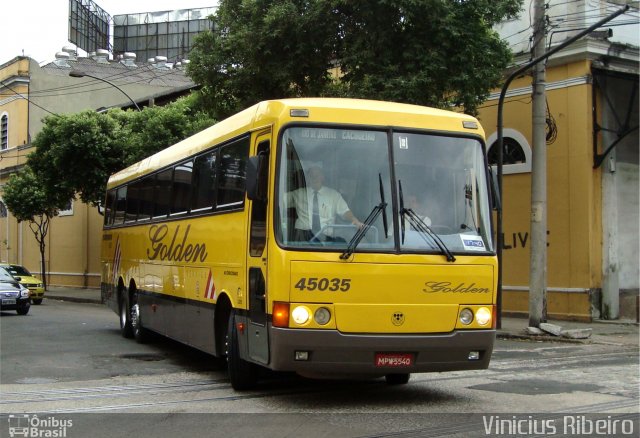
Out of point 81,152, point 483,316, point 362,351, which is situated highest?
point 81,152

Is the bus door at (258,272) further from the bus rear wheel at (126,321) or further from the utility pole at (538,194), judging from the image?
the utility pole at (538,194)

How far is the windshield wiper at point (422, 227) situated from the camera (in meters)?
7.98

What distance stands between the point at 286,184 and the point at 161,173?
5647 mm

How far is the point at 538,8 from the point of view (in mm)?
17281

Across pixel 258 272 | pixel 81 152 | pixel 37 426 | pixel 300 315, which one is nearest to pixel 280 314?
pixel 300 315

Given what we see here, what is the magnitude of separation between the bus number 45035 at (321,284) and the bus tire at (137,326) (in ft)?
24.8

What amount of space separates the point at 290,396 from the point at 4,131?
142 feet

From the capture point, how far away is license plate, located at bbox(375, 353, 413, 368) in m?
7.77

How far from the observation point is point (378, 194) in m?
7.99

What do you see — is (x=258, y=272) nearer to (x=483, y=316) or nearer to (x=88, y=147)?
(x=483, y=316)

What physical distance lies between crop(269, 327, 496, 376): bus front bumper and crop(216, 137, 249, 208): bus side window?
2.08 metres

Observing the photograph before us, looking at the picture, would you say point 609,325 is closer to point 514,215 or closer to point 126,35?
point 514,215

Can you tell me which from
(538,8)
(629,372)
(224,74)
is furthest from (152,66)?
(629,372)

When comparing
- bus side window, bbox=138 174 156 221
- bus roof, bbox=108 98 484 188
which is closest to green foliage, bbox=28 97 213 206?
bus side window, bbox=138 174 156 221
